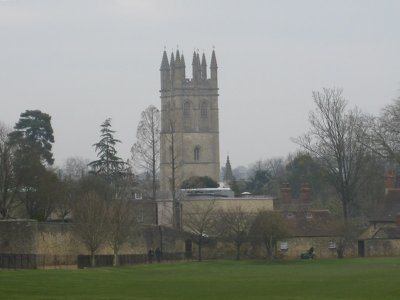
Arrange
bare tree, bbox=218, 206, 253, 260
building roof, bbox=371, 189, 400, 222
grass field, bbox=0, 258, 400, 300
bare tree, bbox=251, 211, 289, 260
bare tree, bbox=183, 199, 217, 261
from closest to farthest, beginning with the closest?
grass field, bbox=0, 258, 400, 300, bare tree, bbox=251, 211, 289, 260, bare tree, bbox=218, 206, 253, 260, bare tree, bbox=183, 199, 217, 261, building roof, bbox=371, 189, 400, 222

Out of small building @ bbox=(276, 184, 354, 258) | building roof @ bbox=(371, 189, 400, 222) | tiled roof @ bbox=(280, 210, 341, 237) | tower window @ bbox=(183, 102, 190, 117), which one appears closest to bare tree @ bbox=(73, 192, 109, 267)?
small building @ bbox=(276, 184, 354, 258)

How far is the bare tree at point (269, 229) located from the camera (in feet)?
246

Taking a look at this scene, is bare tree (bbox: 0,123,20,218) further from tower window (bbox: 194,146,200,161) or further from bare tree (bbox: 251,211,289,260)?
tower window (bbox: 194,146,200,161)

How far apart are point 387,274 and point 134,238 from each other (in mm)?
27165

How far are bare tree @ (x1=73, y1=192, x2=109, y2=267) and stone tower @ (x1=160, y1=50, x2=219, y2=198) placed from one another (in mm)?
85711

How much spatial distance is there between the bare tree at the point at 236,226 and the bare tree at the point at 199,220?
4.05 ft

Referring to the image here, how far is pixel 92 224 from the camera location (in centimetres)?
6269

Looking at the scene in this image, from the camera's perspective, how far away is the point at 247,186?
144 meters

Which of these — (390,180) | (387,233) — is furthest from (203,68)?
(387,233)

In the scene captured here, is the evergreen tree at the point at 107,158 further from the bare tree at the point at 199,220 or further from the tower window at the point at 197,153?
the tower window at the point at 197,153

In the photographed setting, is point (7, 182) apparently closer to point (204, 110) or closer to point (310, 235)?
point (310, 235)

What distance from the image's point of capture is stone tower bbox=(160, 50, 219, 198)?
152250 mm

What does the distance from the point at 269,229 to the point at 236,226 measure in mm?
3189

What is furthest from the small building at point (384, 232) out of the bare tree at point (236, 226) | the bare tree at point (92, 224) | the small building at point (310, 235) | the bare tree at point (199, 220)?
the bare tree at point (92, 224)
